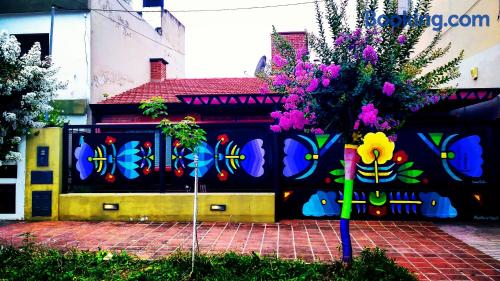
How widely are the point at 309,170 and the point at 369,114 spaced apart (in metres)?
3.91

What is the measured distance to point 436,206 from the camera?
277 inches

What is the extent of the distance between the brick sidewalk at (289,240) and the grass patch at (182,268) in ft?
1.32

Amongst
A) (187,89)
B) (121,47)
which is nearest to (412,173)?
(187,89)

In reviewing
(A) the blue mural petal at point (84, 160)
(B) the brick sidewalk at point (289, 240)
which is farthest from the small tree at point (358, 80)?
(A) the blue mural petal at point (84, 160)

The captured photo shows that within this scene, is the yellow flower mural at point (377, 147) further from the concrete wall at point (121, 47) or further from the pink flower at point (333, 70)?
the concrete wall at point (121, 47)

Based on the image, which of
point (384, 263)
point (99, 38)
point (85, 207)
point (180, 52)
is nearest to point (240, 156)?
point (85, 207)

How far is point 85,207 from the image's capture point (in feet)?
23.7

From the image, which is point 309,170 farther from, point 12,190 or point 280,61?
point 12,190

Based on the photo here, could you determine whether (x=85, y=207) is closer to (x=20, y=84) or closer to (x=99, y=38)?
(x=20, y=84)

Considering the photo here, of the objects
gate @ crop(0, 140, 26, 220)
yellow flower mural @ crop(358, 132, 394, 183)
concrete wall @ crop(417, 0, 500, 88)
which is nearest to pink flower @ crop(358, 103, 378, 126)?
yellow flower mural @ crop(358, 132, 394, 183)

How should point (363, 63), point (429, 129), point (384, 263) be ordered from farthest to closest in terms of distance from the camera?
1. point (429, 129)
2. point (384, 263)
3. point (363, 63)

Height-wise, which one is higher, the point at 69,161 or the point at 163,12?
the point at 163,12

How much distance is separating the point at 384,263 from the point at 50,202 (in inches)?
259

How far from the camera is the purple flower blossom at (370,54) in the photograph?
366cm
